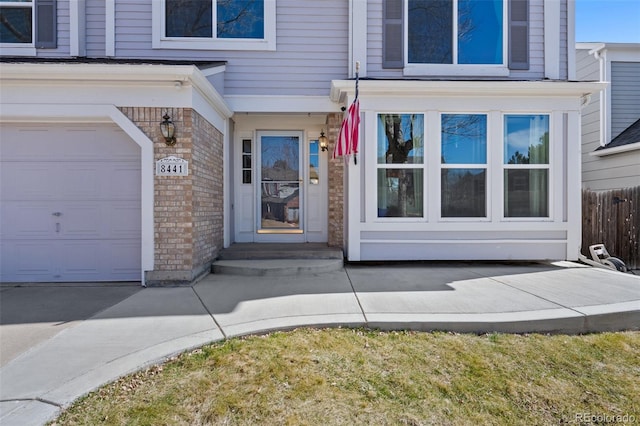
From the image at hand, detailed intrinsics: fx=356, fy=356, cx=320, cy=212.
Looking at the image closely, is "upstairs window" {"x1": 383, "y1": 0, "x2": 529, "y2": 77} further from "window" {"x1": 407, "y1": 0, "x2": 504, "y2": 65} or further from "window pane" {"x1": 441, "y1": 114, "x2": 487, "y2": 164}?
"window pane" {"x1": 441, "y1": 114, "x2": 487, "y2": 164}

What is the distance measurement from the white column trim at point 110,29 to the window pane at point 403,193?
573 cm

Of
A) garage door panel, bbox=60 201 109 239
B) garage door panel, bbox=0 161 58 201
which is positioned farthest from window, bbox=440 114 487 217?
garage door panel, bbox=0 161 58 201

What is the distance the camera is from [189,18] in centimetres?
698

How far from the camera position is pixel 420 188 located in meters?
6.54

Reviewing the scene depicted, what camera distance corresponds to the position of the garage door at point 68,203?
18.2 feet

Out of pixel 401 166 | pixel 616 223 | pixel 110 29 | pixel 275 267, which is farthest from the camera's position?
pixel 616 223

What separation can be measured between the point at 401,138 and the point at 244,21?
388 cm

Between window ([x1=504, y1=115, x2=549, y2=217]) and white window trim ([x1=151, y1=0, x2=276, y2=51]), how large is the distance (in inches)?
187

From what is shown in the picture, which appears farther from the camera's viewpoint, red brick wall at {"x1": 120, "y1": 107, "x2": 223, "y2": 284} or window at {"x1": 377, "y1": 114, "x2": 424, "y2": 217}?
window at {"x1": 377, "y1": 114, "x2": 424, "y2": 217}

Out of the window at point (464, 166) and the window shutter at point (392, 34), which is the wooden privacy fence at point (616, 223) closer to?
the window at point (464, 166)

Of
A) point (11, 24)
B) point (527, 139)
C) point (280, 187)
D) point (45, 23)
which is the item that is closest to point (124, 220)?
point (280, 187)

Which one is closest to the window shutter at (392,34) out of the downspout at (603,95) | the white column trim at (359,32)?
the white column trim at (359,32)

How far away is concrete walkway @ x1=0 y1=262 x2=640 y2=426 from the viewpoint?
280 centimetres

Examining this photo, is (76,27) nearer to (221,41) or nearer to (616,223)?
(221,41)
